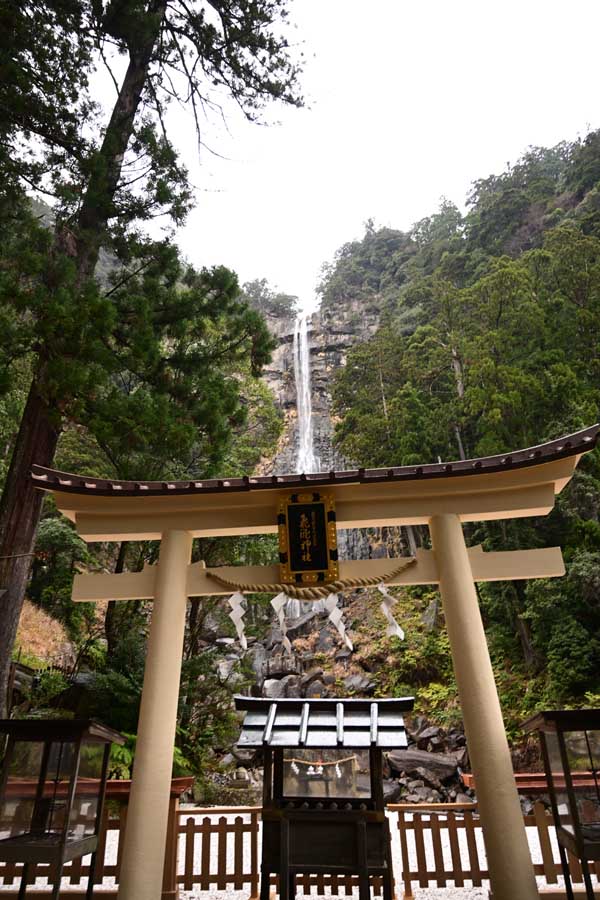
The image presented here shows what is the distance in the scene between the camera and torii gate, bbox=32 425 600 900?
393 centimetres

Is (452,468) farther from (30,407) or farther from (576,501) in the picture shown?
(576,501)

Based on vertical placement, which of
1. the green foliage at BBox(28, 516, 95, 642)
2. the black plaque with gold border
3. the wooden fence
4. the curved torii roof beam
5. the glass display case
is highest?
the green foliage at BBox(28, 516, 95, 642)

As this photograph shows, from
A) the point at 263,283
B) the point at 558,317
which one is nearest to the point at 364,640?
the point at 558,317

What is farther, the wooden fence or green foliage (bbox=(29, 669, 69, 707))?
green foliage (bbox=(29, 669, 69, 707))

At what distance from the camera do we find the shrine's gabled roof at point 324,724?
3.99 metres

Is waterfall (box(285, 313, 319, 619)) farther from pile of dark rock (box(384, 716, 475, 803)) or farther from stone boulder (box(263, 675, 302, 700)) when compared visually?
pile of dark rock (box(384, 716, 475, 803))

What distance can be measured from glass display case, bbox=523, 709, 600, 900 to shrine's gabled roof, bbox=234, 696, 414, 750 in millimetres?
993

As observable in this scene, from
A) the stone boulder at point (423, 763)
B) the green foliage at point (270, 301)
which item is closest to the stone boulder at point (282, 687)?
the stone boulder at point (423, 763)

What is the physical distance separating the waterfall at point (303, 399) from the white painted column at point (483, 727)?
60.4 ft

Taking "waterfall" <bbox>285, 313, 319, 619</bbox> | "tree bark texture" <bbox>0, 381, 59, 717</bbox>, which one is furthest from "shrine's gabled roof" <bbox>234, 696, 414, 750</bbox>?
"waterfall" <bbox>285, 313, 319, 619</bbox>

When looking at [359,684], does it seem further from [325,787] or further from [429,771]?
[325,787]

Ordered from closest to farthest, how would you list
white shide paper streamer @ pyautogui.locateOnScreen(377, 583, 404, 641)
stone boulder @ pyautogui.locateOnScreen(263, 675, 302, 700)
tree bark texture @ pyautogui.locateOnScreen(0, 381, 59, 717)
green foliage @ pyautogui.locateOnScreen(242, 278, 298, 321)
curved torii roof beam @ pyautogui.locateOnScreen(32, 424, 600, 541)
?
curved torii roof beam @ pyautogui.locateOnScreen(32, 424, 600, 541)
white shide paper streamer @ pyautogui.locateOnScreen(377, 583, 404, 641)
tree bark texture @ pyautogui.locateOnScreen(0, 381, 59, 717)
stone boulder @ pyautogui.locateOnScreen(263, 675, 302, 700)
green foliage @ pyautogui.locateOnScreen(242, 278, 298, 321)

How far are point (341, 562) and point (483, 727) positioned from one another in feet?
5.21

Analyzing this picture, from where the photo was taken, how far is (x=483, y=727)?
3.97 meters
